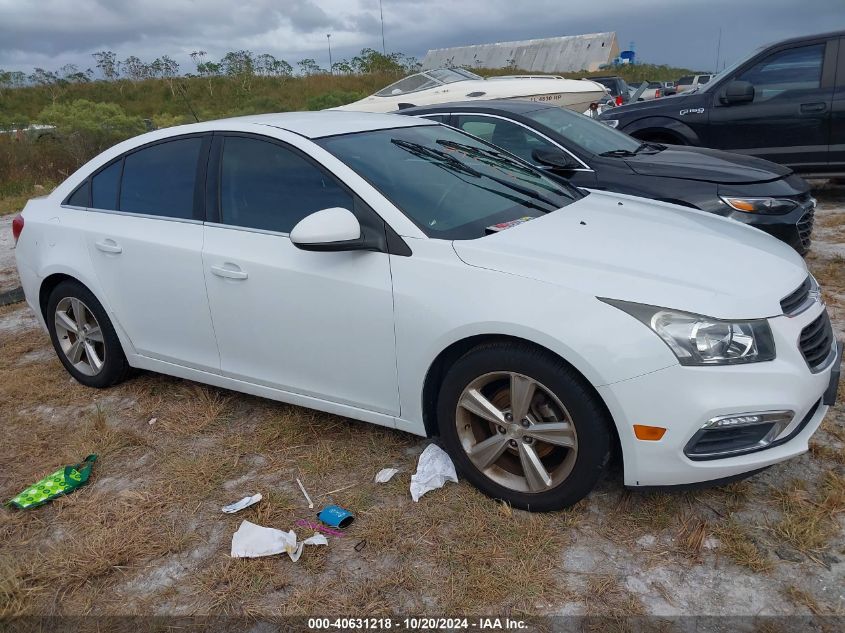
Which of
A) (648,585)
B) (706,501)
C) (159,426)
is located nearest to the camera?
(648,585)

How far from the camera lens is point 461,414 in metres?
2.88

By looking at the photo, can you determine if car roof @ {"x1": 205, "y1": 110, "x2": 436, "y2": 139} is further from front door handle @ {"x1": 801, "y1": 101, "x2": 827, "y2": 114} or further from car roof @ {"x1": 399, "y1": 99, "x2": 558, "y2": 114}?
front door handle @ {"x1": 801, "y1": 101, "x2": 827, "y2": 114}

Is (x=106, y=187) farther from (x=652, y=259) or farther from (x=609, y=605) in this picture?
(x=609, y=605)

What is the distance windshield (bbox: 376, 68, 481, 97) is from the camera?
11.9 meters

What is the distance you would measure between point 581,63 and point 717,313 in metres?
54.7

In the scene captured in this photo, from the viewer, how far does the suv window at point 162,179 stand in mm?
3680

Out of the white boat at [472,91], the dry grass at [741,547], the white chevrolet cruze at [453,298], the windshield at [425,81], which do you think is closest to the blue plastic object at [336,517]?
the white chevrolet cruze at [453,298]

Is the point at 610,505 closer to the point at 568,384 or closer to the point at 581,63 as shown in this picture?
the point at 568,384

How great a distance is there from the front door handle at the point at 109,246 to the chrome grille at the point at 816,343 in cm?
337

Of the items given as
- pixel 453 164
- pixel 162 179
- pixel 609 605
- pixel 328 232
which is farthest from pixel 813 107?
pixel 609 605

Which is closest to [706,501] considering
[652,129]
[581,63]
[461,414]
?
[461,414]

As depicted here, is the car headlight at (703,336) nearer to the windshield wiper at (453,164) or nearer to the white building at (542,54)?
the windshield wiper at (453,164)

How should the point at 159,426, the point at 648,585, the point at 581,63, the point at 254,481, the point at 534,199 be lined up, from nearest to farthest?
the point at 648,585
the point at 254,481
the point at 534,199
the point at 159,426
the point at 581,63

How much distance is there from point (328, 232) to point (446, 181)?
75cm
